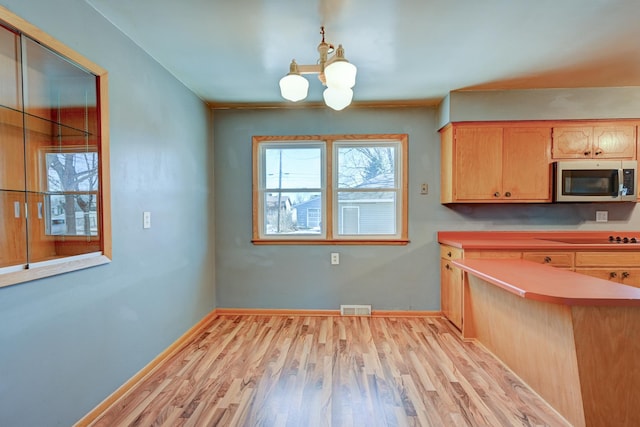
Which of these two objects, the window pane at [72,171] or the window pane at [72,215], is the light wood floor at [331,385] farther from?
the window pane at [72,171]

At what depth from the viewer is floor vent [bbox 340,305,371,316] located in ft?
10.5

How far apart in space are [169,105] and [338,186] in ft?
5.91

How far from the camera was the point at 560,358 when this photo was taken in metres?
1.59

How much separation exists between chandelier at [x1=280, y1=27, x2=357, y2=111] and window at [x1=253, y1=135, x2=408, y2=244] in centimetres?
157

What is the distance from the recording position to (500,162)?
287cm

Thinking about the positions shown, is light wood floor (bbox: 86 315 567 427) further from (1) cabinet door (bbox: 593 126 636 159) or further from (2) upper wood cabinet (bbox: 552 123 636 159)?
(1) cabinet door (bbox: 593 126 636 159)

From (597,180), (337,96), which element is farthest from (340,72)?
(597,180)

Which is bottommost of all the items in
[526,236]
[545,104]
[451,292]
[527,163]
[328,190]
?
[451,292]

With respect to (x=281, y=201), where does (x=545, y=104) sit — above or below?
above

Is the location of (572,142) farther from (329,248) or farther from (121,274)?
(121,274)

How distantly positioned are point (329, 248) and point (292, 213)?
58 cm

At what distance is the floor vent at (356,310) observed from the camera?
321cm

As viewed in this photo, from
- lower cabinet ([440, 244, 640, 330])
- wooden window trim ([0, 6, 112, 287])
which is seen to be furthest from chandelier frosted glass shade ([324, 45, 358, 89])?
lower cabinet ([440, 244, 640, 330])

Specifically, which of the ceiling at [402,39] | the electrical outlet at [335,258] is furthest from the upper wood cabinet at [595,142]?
the electrical outlet at [335,258]
